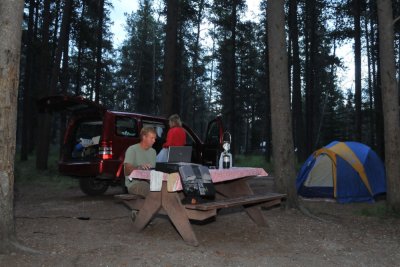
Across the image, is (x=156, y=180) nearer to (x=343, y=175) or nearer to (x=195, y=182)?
(x=195, y=182)

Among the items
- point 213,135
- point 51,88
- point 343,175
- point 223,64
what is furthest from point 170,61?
point 223,64

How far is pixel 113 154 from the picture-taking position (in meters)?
8.24

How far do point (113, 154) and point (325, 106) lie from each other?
35.4 m

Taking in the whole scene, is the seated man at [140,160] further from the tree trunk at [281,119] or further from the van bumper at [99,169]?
the tree trunk at [281,119]

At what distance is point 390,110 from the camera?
7742mm

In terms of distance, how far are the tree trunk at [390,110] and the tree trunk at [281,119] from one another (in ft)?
6.35

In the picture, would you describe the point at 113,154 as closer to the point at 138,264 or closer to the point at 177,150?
the point at 177,150

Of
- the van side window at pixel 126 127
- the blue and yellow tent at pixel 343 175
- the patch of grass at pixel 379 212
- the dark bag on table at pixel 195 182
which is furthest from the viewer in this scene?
the blue and yellow tent at pixel 343 175

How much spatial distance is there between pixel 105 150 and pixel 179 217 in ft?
11.8

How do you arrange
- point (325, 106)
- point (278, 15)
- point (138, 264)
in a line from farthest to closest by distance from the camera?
point (325, 106) → point (278, 15) → point (138, 264)

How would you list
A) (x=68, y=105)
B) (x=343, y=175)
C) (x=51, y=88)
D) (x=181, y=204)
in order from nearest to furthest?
(x=181, y=204)
(x=68, y=105)
(x=343, y=175)
(x=51, y=88)

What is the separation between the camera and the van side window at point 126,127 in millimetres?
8484

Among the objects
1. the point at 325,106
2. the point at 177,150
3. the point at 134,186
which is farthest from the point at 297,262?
the point at 325,106

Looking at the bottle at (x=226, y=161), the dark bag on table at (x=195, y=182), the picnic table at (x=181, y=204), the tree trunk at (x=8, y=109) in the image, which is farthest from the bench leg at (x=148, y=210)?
the tree trunk at (x=8, y=109)
